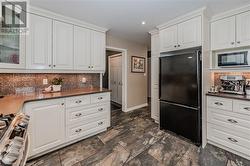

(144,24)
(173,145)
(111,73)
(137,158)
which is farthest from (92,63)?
(111,73)

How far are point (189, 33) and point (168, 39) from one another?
0.45 m

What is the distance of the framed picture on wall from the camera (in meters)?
4.50

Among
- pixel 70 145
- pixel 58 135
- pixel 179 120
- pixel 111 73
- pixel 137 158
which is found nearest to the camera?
pixel 137 158

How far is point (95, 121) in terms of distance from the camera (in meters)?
2.61

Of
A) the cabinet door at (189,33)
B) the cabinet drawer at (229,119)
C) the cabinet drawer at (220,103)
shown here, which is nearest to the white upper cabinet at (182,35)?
the cabinet door at (189,33)

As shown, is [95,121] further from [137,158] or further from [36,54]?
[36,54]

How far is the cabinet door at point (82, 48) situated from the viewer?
8.62 feet

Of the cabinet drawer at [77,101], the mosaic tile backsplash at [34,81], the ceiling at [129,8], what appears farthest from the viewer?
the cabinet drawer at [77,101]

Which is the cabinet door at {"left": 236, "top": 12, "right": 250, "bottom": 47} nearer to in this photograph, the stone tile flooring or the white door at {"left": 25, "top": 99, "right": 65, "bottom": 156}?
the stone tile flooring

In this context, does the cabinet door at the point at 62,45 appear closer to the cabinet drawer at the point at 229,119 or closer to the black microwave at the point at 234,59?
the cabinet drawer at the point at 229,119

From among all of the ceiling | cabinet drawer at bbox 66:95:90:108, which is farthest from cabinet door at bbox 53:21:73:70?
cabinet drawer at bbox 66:95:90:108

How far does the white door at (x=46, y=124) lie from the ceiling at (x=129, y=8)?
61.2 inches

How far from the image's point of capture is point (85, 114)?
244 centimetres

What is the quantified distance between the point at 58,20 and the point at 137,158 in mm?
2746
